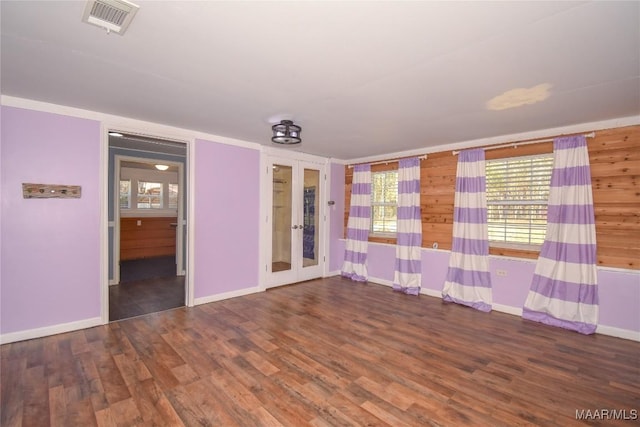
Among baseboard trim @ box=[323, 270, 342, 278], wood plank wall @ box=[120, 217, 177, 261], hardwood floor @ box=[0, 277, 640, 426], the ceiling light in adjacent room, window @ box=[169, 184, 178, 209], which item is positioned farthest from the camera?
window @ box=[169, 184, 178, 209]

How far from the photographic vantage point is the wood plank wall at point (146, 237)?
23.2 ft

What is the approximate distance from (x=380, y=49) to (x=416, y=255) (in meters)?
3.57

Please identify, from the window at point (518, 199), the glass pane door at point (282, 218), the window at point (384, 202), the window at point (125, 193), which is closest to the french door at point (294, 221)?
the glass pane door at point (282, 218)

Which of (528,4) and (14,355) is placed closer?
(528,4)

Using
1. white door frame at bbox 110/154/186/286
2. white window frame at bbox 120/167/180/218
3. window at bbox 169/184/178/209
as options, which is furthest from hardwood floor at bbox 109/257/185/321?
window at bbox 169/184/178/209

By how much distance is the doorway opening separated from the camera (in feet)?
14.1

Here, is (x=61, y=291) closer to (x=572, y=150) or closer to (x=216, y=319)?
(x=216, y=319)

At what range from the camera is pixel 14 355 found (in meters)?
2.60

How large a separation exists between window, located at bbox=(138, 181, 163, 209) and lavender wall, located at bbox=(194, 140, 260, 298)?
14.9 ft

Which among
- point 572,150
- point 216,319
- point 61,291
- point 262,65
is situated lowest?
point 216,319

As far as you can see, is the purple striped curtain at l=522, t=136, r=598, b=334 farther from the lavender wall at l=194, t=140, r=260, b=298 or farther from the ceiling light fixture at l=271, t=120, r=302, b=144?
the lavender wall at l=194, t=140, r=260, b=298

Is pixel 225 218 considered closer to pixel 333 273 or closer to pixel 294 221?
pixel 294 221

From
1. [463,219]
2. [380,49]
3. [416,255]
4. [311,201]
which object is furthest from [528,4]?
[311,201]

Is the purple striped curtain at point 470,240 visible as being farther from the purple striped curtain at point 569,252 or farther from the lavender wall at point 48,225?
the lavender wall at point 48,225
